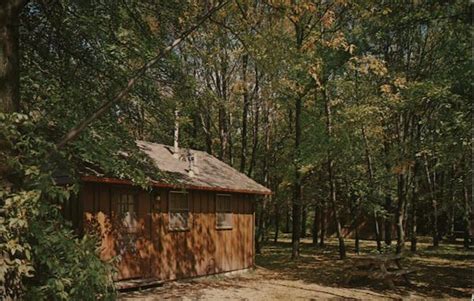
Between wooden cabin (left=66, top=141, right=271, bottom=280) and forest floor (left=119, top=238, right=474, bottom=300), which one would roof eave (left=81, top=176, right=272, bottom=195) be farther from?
forest floor (left=119, top=238, right=474, bottom=300)

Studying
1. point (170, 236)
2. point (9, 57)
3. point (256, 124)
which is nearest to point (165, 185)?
point (170, 236)

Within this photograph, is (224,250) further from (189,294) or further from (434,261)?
(434,261)

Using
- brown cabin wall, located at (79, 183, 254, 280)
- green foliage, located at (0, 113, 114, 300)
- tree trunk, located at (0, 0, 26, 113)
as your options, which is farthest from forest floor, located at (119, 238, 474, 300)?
tree trunk, located at (0, 0, 26, 113)

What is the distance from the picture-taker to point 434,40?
18328 millimetres

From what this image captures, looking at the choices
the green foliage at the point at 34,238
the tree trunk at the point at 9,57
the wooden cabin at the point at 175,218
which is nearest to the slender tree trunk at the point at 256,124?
the wooden cabin at the point at 175,218

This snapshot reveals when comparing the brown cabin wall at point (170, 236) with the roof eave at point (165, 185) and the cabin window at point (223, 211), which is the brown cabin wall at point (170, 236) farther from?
the roof eave at point (165, 185)

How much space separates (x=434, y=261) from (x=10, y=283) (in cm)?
1850

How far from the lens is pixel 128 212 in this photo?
1237 cm

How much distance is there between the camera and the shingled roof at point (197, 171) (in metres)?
14.1

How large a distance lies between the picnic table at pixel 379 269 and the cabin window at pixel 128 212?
635 centimetres

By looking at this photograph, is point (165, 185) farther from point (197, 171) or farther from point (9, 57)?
point (9, 57)

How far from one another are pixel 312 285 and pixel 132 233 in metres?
5.41

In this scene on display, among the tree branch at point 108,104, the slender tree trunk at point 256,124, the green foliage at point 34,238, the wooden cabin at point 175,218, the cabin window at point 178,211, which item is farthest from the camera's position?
the slender tree trunk at point 256,124

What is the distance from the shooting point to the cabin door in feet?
39.3
